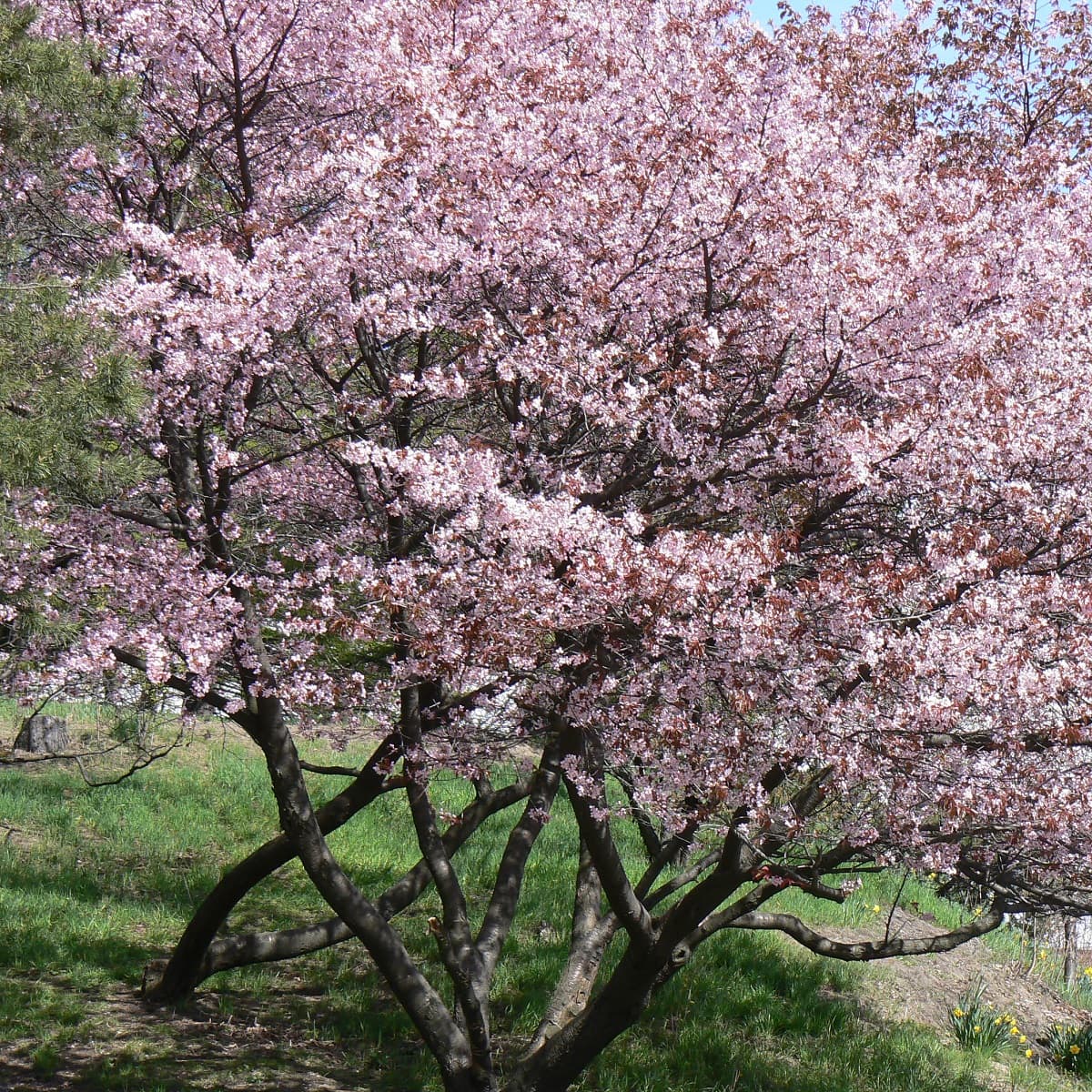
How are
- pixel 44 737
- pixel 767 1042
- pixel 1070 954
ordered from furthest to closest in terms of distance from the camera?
pixel 44 737 < pixel 1070 954 < pixel 767 1042

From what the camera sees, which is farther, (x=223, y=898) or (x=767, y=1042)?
(x=767, y=1042)

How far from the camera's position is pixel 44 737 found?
1101cm

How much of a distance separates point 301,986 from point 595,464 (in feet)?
13.6

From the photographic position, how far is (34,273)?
18.6 ft

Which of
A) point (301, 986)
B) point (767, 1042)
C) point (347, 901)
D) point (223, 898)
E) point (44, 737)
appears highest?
point (44, 737)

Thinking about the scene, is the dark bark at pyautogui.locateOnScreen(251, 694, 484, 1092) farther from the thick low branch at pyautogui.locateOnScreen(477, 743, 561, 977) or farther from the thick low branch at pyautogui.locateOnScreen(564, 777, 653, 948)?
the thick low branch at pyautogui.locateOnScreen(564, 777, 653, 948)

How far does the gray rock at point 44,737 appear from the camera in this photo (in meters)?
10.9

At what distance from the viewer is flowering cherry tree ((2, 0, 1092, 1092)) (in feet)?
13.7

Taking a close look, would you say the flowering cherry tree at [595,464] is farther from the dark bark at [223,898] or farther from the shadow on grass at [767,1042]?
the shadow on grass at [767,1042]

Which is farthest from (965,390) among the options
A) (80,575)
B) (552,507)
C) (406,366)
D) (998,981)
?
(998,981)

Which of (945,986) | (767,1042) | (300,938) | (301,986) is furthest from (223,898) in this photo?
(945,986)

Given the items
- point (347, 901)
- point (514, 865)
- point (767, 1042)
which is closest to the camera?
point (347, 901)

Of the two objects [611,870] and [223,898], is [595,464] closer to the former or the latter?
[611,870]

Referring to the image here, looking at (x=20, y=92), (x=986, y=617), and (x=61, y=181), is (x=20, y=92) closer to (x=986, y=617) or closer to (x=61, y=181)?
(x=61, y=181)
